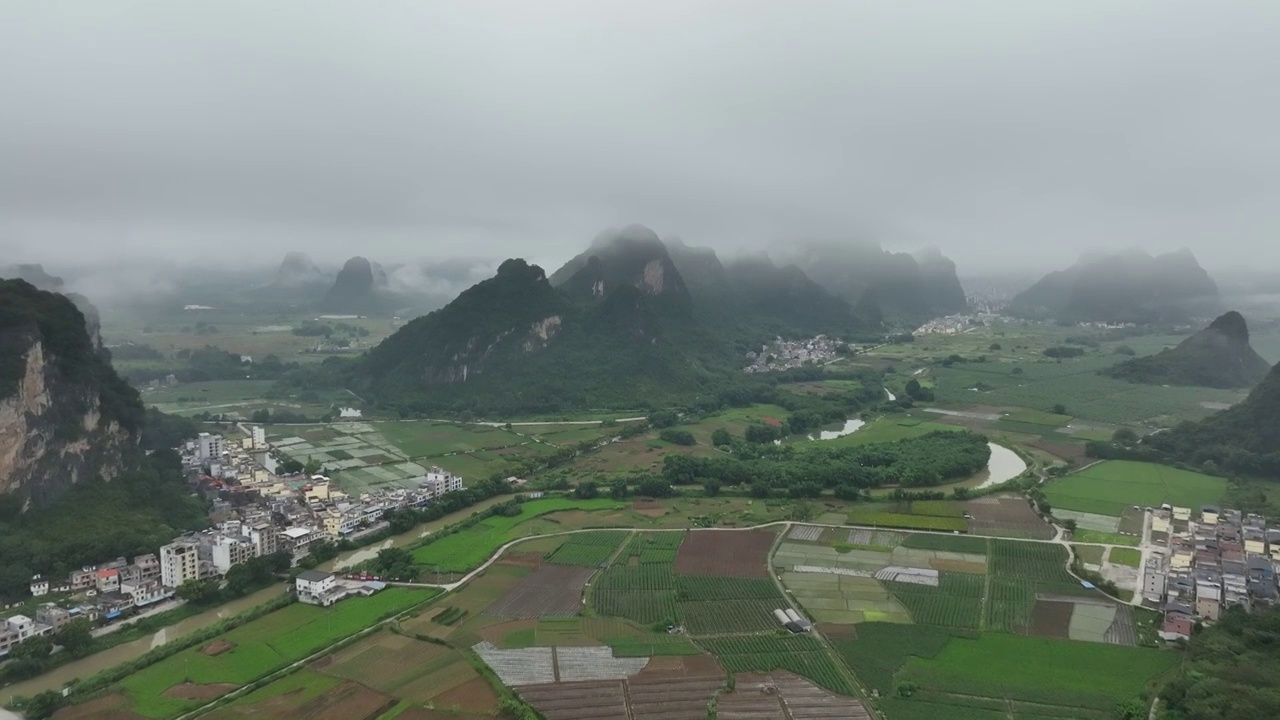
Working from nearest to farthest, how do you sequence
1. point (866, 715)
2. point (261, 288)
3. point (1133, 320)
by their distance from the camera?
point (866, 715)
point (1133, 320)
point (261, 288)

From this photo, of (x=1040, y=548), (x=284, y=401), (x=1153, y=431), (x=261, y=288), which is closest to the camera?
(x=1040, y=548)

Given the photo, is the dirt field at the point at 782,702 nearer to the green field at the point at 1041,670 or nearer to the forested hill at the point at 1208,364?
the green field at the point at 1041,670

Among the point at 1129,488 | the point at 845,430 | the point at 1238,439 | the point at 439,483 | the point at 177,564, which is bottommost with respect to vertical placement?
the point at 1129,488

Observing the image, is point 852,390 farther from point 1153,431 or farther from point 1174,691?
point 1174,691

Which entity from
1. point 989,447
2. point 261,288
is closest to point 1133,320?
point 989,447

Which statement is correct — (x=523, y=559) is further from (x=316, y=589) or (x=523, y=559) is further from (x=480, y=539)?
(x=316, y=589)

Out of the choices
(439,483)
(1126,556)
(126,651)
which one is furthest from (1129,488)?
(126,651)

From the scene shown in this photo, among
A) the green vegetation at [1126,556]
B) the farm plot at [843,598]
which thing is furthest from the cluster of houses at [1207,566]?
the farm plot at [843,598]
